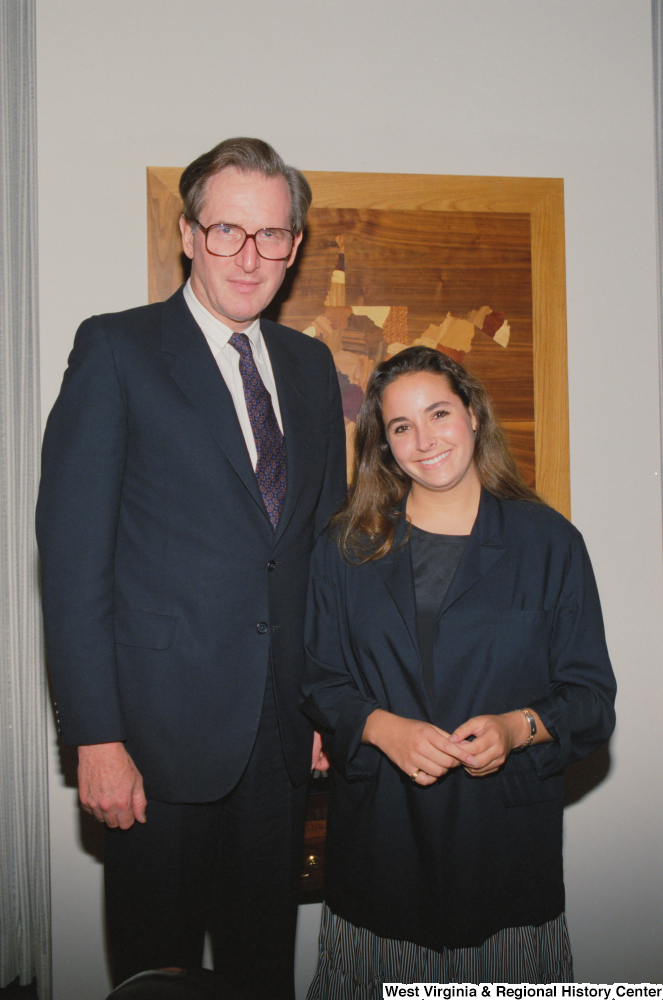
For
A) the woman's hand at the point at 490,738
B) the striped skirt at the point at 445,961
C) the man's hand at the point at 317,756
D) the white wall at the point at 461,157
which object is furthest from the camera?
the white wall at the point at 461,157

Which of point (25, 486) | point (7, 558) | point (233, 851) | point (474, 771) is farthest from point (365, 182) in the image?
point (233, 851)

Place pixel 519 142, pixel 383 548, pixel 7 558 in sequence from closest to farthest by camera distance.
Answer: pixel 383 548
pixel 7 558
pixel 519 142

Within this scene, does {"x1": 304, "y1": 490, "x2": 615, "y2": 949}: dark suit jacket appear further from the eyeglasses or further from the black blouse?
the eyeglasses

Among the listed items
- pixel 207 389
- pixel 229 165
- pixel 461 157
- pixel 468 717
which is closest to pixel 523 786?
pixel 468 717

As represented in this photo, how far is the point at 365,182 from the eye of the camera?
2.20m

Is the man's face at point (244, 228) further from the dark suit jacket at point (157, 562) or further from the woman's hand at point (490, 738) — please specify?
the woman's hand at point (490, 738)

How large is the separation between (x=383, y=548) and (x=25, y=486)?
1163mm

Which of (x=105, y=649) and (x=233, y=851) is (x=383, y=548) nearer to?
(x=105, y=649)

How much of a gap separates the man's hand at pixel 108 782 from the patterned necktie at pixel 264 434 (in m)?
0.55

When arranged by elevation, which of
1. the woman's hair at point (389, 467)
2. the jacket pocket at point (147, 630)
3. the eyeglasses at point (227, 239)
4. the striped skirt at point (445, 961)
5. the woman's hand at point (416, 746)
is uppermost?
the eyeglasses at point (227, 239)

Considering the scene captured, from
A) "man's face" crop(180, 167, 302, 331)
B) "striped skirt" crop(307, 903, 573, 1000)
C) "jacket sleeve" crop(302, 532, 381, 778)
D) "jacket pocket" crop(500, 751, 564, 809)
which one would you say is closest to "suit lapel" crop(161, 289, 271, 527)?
"man's face" crop(180, 167, 302, 331)

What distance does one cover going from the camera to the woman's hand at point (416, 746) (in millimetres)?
1350

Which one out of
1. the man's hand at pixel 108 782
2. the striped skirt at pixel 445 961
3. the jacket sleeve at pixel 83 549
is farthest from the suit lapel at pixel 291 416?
the striped skirt at pixel 445 961

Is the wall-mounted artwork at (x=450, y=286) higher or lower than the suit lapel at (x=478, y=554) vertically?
higher
